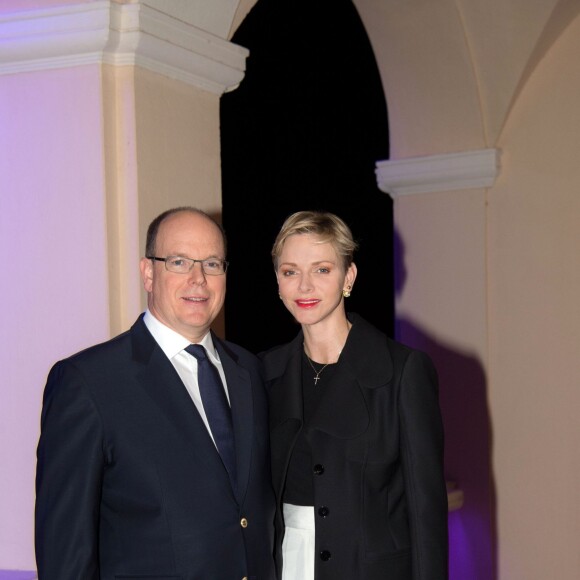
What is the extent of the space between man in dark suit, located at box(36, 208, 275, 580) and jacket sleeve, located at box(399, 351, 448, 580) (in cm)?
45

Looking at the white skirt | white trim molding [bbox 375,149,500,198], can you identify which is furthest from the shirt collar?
white trim molding [bbox 375,149,500,198]

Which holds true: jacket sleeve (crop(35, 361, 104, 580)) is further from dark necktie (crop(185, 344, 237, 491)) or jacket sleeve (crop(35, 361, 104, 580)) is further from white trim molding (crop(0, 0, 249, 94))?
white trim molding (crop(0, 0, 249, 94))

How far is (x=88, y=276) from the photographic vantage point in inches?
133

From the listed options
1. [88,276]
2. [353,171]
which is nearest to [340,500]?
[88,276]

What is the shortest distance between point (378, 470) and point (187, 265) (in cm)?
87

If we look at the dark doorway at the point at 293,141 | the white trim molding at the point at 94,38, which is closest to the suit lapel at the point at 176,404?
the white trim molding at the point at 94,38

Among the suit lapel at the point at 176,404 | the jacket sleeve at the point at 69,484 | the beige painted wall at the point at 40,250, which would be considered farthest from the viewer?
the beige painted wall at the point at 40,250

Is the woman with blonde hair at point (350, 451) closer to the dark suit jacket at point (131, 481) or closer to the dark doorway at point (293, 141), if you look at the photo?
the dark suit jacket at point (131, 481)

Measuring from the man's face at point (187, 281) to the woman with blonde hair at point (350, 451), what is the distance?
1.29ft

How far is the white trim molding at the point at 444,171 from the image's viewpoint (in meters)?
6.38

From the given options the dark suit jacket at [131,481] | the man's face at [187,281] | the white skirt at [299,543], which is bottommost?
the white skirt at [299,543]

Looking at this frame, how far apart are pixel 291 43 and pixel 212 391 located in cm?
801

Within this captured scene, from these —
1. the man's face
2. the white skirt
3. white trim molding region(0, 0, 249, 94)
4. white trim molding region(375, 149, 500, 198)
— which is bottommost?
the white skirt

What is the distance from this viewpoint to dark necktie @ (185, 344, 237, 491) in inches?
109
